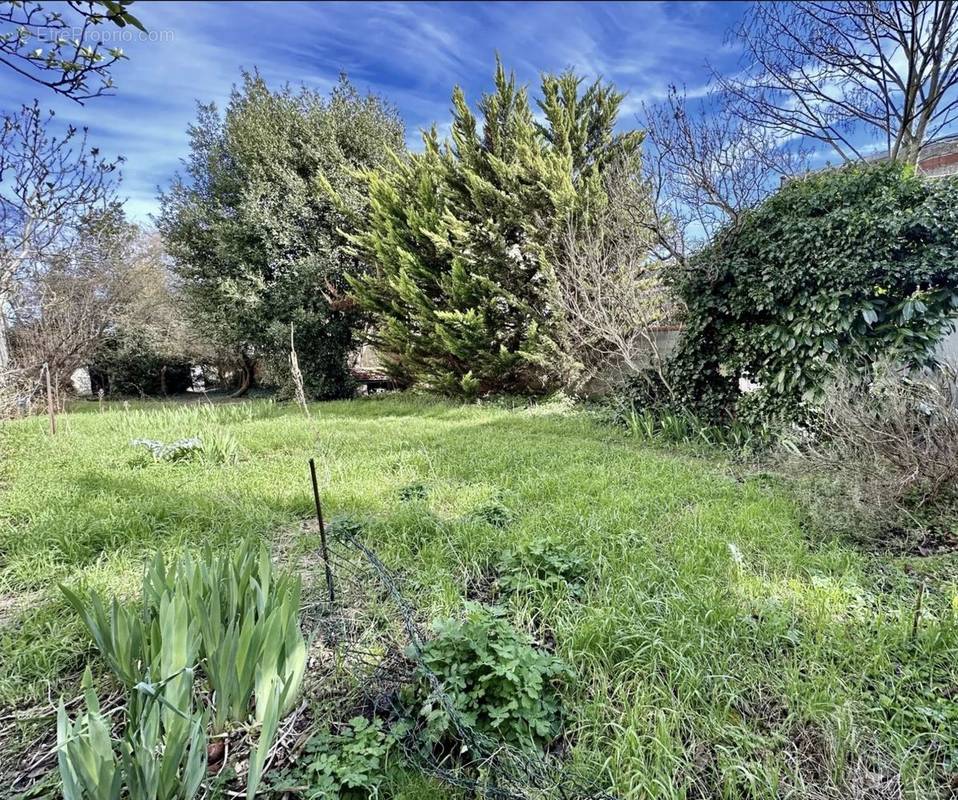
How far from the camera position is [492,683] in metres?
1.54

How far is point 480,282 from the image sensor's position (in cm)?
855

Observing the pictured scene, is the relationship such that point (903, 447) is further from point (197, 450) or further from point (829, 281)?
point (197, 450)

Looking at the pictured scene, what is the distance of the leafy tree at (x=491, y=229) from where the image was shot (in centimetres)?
824

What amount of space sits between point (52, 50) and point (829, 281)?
542 cm

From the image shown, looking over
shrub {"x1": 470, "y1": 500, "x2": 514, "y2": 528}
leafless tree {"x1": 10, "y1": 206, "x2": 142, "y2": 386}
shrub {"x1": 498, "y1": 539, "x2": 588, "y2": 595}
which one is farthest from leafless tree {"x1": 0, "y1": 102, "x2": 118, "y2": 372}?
shrub {"x1": 498, "y1": 539, "x2": 588, "y2": 595}

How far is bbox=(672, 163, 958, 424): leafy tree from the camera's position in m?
3.92

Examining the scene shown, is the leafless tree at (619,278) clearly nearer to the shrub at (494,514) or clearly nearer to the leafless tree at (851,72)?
the leafless tree at (851,72)

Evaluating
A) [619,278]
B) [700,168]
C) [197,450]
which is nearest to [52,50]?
[197,450]

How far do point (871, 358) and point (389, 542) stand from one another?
4.35 metres

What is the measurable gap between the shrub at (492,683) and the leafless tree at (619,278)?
4826 mm

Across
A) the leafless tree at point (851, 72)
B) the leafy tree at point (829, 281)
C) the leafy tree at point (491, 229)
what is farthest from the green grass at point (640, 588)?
the leafless tree at point (851, 72)

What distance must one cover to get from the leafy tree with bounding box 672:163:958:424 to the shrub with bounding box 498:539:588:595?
337 cm

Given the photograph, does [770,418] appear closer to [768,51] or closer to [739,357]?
[739,357]

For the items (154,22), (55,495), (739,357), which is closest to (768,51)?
(739,357)
